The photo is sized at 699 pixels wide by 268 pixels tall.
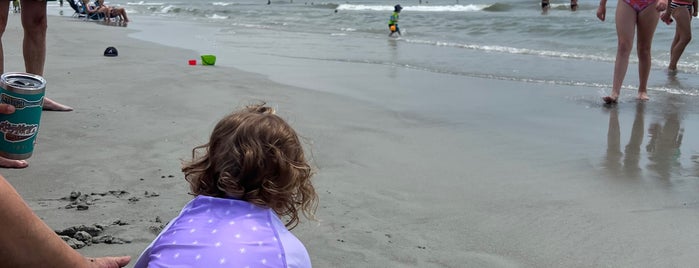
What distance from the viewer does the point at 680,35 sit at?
26.5 ft

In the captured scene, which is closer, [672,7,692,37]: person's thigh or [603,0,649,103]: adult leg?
[603,0,649,103]: adult leg

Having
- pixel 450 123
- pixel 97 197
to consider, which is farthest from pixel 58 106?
pixel 450 123

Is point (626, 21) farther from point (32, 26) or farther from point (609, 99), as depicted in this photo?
point (32, 26)

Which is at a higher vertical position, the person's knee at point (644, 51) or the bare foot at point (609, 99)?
the person's knee at point (644, 51)

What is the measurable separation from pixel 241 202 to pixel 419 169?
2.09 m

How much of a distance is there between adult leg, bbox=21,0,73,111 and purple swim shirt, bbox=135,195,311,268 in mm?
3191

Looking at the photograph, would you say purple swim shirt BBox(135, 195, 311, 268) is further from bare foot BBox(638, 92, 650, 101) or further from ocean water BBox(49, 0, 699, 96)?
ocean water BBox(49, 0, 699, 96)

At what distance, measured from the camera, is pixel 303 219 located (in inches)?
110

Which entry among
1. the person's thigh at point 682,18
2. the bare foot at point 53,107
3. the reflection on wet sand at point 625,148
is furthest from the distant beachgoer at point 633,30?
the bare foot at point 53,107

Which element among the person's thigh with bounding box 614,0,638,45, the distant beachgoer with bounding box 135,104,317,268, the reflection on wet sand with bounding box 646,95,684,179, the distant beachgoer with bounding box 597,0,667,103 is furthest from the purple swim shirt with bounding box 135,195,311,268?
the person's thigh with bounding box 614,0,638,45

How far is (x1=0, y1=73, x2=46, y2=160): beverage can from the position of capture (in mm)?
2551

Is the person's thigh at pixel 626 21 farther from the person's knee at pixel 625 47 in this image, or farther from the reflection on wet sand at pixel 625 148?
the reflection on wet sand at pixel 625 148

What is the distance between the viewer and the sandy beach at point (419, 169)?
2639 mm

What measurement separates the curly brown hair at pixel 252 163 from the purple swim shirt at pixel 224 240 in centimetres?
4
